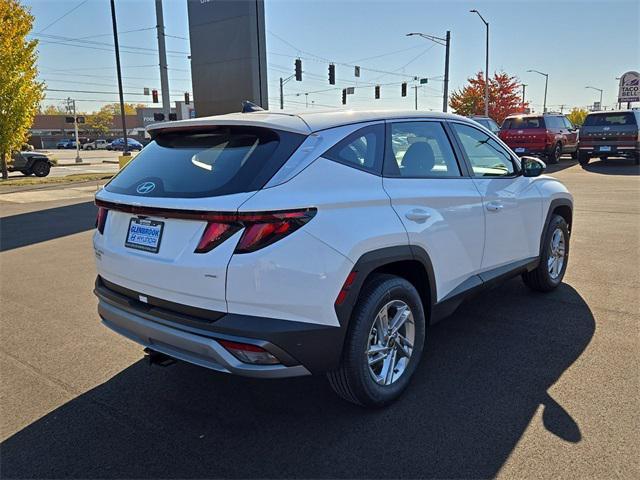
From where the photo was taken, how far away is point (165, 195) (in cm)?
287

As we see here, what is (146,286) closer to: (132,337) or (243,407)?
(132,337)

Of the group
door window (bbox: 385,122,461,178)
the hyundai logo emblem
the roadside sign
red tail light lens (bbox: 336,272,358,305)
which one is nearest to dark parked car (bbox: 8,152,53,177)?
the hyundai logo emblem

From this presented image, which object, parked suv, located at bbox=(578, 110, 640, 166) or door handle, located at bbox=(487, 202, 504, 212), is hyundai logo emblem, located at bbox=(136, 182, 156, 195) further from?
parked suv, located at bbox=(578, 110, 640, 166)

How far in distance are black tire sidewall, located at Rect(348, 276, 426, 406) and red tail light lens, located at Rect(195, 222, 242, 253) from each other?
2.82 ft

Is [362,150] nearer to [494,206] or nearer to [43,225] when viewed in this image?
[494,206]

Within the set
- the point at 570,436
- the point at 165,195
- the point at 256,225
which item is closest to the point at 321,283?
the point at 256,225

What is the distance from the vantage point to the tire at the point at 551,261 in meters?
5.03

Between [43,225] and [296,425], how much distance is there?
906 centimetres

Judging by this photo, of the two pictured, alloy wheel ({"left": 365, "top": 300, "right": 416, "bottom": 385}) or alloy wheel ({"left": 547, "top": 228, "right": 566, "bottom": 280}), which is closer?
alloy wheel ({"left": 365, "top": 300, "right": 416, "bottom": 385})

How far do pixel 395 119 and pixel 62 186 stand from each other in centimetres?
1839

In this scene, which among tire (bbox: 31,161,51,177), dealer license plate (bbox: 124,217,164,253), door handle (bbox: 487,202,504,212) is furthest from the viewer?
tire (bbox: 31,161,51,177)

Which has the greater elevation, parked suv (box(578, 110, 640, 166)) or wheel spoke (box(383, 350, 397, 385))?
parked suv (box(578, 110, 640, 166))

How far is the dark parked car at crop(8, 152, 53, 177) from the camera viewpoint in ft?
77.6

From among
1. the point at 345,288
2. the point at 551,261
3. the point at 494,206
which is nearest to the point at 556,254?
the point at 551,261
